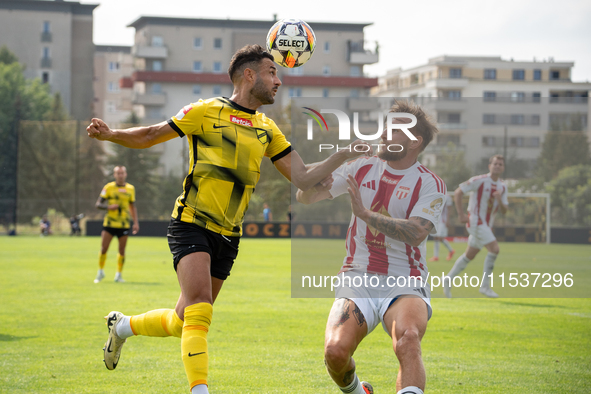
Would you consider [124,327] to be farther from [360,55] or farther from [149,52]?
[360,55]

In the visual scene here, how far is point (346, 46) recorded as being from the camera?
77500mm

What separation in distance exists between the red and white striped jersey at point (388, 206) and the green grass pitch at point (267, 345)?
1.36 m

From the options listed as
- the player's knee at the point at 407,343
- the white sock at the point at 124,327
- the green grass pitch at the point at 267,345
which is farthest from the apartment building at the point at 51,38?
the player's knee at the point at 407,343

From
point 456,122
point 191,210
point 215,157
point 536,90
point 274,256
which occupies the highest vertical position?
point 536,90

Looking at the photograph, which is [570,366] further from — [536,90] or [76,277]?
[536,90]

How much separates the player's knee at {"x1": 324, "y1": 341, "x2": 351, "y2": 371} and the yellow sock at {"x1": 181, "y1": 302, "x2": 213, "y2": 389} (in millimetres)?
829

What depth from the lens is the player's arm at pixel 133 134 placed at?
181 inches

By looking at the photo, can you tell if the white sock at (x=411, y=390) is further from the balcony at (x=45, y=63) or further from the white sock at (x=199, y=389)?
the balcony at (x=45, y=63)

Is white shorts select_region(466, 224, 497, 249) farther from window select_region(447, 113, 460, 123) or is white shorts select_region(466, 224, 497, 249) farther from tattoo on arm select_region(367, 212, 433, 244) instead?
window select_region(447, 113, 460, 123)

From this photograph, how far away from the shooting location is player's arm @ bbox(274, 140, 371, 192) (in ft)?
16.7

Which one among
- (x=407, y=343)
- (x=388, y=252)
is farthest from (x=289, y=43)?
(x=407, y=343)

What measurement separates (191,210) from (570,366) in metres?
4.31

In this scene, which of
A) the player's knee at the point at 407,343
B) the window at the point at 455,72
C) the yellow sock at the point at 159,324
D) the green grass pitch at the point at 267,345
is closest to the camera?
the player's knee at the point at 407,343

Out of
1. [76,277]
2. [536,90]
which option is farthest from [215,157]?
[536,90]
